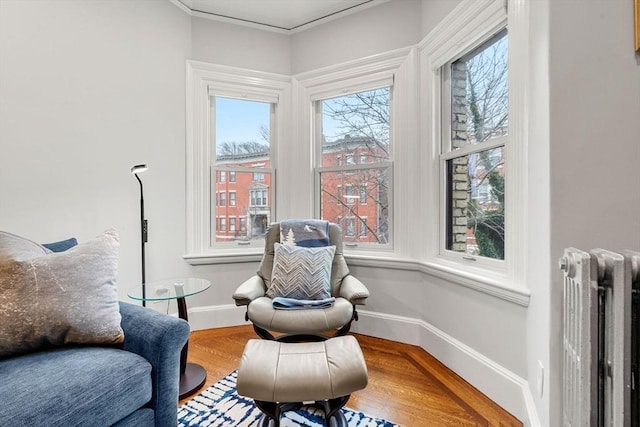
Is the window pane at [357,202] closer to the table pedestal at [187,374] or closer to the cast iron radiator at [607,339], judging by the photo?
the table pedestal at [187,374]

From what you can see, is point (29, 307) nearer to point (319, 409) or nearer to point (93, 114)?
point (319, 409)

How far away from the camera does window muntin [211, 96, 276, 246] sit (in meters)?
3.11

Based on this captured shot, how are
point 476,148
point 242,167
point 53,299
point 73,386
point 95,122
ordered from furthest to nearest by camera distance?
point 242,167 → point 95,122 → point 476,148 → point 53,299 → point 73,386

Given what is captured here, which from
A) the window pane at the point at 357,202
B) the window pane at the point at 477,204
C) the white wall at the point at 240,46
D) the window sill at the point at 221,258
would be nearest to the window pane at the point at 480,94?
the window pane at the point at 477,204

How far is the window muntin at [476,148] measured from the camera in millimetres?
1952

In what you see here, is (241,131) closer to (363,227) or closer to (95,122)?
(95,122)

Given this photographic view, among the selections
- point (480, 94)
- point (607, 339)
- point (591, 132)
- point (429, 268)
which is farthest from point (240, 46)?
point (607, 339)

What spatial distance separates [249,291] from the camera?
2273 millimetres

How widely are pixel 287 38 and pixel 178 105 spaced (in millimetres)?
1269

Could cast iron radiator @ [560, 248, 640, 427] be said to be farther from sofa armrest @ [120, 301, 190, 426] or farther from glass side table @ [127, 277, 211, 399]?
glass side table @ [127, 277, 211, 399]

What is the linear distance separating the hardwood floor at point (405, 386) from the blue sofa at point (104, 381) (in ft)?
2.13

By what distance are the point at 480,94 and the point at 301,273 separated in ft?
5.70

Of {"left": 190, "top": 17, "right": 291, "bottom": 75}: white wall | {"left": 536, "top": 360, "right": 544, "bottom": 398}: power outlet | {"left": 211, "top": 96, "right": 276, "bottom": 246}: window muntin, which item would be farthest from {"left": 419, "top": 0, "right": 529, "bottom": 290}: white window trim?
{"left": 211, "top": 96, "right": 276, "bottom": 246}: window muntin

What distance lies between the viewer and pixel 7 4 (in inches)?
78.8
